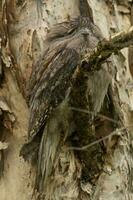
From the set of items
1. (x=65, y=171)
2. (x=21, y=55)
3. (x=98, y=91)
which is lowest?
(x=65, y=171)

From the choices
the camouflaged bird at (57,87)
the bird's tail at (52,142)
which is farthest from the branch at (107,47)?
the bird's tail at (52,142)

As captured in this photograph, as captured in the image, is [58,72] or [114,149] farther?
[114,149]

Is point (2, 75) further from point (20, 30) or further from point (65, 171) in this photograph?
point (65, 171)

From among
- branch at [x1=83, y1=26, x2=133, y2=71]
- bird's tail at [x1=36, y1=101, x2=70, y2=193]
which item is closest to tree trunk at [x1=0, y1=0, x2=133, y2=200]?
bird's tail at [x1=36, y1=101, x2=70, y2=193]

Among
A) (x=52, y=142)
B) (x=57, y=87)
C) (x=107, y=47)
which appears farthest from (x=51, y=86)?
(x=107, y=47)

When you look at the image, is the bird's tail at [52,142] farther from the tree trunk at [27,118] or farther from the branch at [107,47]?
the branch at [107,47]

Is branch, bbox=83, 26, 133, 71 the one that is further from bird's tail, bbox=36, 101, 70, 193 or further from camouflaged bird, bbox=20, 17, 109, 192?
bird's tail, bbox=36, 101, 70, 193

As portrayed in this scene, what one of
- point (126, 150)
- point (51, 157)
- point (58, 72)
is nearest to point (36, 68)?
point (58, 72)
